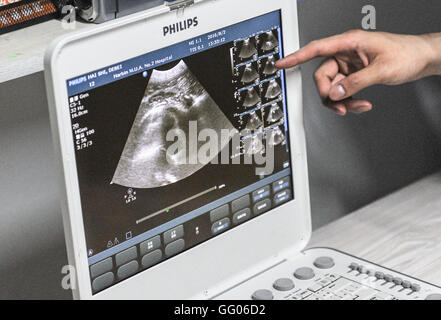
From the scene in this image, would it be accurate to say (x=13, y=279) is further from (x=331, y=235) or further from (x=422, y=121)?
(x=422, y=121)

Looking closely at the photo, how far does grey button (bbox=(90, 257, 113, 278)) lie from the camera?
3.63ft

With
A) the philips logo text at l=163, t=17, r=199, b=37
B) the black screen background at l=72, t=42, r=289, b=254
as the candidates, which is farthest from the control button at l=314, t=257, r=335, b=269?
the philips logo text at l=163, t=17, r=199, b=37

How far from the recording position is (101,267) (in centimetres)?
111

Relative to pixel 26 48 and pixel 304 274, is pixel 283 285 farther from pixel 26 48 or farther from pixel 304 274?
pixel 26 48

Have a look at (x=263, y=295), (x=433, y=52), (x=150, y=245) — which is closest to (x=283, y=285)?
(x=263, y=295)

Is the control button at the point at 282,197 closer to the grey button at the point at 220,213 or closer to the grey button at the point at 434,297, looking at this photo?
the grey button at the point at 220,213

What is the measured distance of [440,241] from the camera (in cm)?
154

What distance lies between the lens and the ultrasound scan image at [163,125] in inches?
42.9

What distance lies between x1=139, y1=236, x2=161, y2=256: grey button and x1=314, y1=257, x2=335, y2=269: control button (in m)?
0.31

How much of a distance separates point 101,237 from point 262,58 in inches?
13.5

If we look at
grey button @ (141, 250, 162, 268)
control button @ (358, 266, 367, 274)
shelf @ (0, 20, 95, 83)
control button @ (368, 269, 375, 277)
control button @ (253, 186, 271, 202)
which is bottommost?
control button @ (368, 269, 375, 277)

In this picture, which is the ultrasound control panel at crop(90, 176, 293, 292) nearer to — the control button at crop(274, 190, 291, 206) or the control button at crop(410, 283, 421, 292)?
the control button at crop(274, 190, 291, 206)

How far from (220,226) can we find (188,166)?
0.40ft

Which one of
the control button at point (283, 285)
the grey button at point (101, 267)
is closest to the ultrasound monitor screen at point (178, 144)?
the grey button at point (101, 267)
